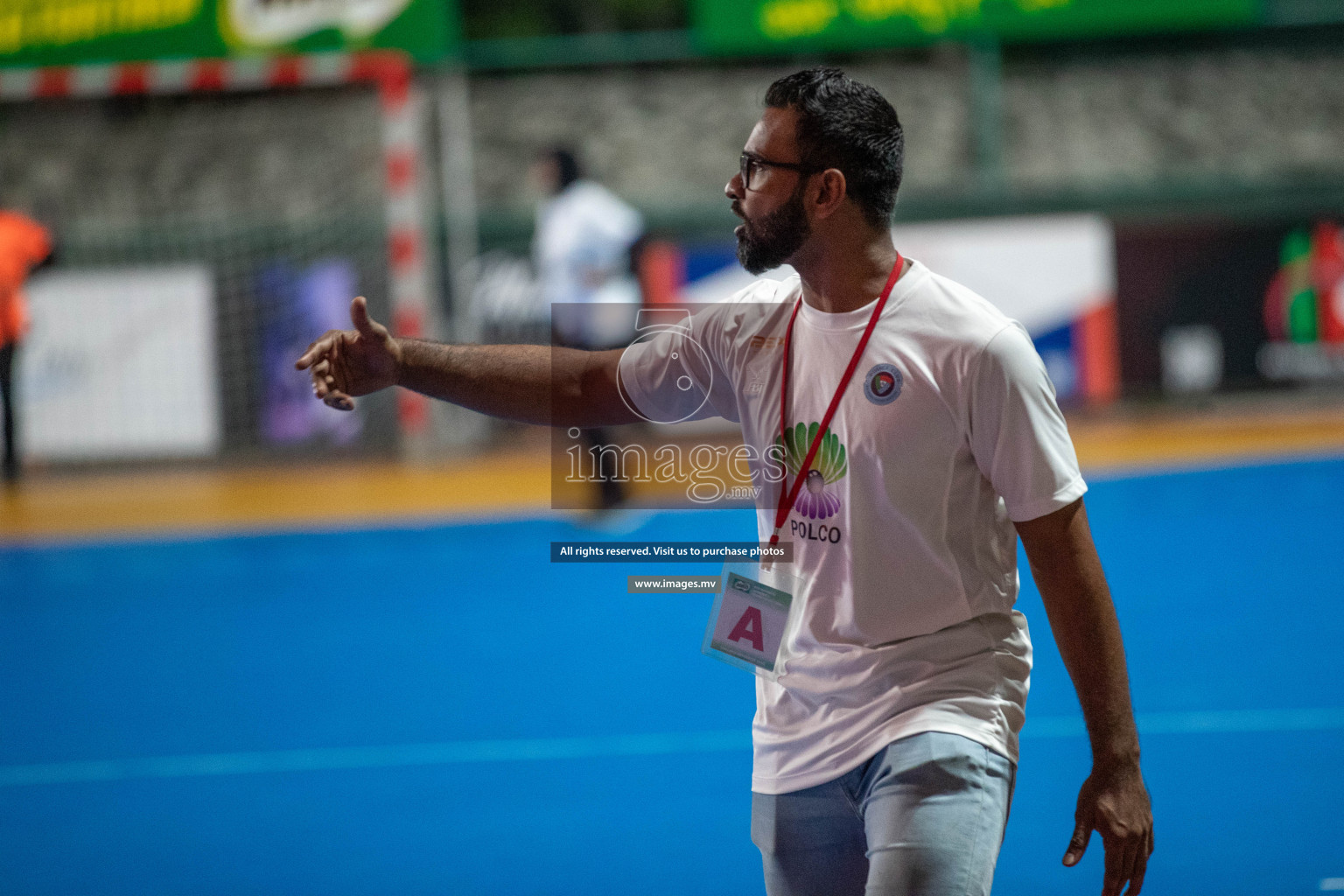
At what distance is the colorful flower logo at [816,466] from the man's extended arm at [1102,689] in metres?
0.31

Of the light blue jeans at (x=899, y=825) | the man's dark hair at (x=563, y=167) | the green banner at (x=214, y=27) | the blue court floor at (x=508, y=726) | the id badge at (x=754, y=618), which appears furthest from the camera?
the green banner at (x=214, y=27)

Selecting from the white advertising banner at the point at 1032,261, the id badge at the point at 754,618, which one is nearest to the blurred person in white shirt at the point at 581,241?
the white advertising banner at the point at 1032,261

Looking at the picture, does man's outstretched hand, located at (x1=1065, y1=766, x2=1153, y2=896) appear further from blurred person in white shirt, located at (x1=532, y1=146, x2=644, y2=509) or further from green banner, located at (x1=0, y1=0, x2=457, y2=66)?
green banner, located at (x1=0, y1=0, x2=457, y2=66)

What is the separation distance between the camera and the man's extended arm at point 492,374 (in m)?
2.36

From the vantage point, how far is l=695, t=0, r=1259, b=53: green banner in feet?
42.5

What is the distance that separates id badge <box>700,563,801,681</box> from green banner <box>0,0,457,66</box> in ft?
35.7

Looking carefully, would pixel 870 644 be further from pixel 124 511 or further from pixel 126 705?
pixel 124 511

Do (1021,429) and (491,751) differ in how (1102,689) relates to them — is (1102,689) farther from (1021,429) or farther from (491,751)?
(491,751)

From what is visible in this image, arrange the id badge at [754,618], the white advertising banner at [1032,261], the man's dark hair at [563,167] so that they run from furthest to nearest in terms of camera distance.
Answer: the white advertising banner at [1032,261], the man's dark hair at [563,167], the id badge at [754,618]

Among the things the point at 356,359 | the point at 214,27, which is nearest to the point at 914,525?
the point at 356,359

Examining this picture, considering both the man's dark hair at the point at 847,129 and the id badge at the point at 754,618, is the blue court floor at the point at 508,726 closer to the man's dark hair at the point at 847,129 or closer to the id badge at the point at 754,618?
the id badge at the point at 754,618

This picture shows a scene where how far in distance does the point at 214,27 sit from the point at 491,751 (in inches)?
388

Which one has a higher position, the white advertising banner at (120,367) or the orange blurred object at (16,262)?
the orange blurred object at (16,262)

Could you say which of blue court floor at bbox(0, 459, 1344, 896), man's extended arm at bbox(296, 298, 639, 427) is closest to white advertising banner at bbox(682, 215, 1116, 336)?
blue court floor at bbox(0, 459, 1344, 896)
